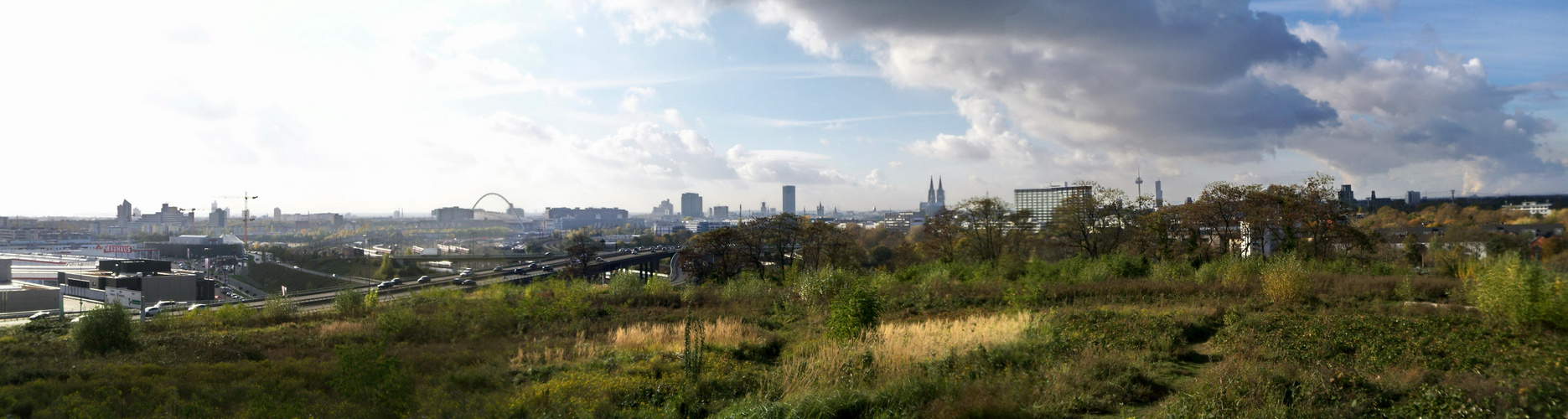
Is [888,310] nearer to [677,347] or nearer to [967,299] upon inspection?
[967,299]

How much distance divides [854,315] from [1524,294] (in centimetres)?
980

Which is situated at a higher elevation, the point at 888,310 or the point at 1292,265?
the point at 1292,265

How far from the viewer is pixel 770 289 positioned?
23.9m

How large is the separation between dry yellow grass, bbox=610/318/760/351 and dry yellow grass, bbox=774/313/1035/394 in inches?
92.5

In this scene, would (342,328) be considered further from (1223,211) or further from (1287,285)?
(1223,211)

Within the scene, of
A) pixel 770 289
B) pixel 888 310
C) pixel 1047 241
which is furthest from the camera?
pixel 1047 241

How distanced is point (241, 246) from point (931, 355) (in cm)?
9344

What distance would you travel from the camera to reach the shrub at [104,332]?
1208cm

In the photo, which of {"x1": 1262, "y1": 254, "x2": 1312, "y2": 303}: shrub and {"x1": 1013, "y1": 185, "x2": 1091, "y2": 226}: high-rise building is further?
{"x1": 1013, "y1": 185, "x2": 1091, "y2": 226}: high-rise building

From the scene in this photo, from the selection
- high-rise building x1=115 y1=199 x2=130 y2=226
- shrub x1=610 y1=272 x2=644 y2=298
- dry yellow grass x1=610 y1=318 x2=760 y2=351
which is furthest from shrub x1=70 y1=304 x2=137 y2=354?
high-rise building x1=115 y1=199 x2=130 y2=226

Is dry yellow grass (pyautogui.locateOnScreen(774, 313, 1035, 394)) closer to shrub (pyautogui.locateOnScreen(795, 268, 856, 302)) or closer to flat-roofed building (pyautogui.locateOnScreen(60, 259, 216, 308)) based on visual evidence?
shrub (pyautogui.locateOnScreen(795, 268, 856, 302))

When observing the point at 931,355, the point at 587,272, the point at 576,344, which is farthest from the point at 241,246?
the point at 931,355

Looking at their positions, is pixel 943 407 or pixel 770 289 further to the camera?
pixel 770 289

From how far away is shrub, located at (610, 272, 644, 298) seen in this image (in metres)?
22.3
